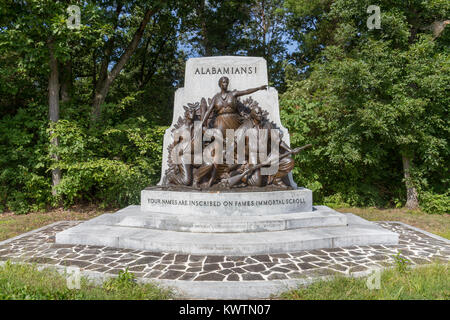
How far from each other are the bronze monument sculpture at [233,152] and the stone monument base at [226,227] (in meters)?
0.55

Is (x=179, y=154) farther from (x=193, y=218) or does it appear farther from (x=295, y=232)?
(x=295, y=232)

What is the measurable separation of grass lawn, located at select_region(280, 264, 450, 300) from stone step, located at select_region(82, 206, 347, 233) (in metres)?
2.17

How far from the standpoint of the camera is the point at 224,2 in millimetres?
16719

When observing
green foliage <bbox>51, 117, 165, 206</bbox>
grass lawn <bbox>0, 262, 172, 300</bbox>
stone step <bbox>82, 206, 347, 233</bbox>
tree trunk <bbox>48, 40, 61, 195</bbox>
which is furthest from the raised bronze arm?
tree trunk <bbox>48, 40, 61, 195</bbox>

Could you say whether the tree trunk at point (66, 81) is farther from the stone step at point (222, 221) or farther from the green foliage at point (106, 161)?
the stone step at point (222, 221)

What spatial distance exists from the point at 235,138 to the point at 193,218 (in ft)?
7.58

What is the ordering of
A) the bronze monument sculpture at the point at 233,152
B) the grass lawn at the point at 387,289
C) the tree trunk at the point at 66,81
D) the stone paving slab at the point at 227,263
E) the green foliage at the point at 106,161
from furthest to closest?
the tree trunk at the point at 66,81
the green foliage at the point at 106,161
the bronze monument sculpture at the point at 233,152
the stone paving slab at the point at 227,263
the grass lawn at the point at 387,289

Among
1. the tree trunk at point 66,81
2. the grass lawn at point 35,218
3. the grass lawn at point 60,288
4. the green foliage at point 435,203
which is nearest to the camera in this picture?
the grass lawn at point 60,288

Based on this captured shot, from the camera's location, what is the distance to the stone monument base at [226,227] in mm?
4992

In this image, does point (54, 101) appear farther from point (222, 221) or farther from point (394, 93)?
point (394, 93)

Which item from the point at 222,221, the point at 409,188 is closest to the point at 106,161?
the point at 222,221

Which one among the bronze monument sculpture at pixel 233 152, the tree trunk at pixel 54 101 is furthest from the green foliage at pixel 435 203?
the tree trunk at pixel 54 101

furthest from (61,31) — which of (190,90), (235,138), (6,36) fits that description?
(235,138)

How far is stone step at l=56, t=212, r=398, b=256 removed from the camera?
4.87 meters
